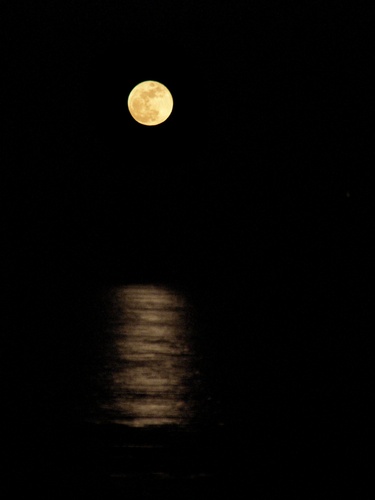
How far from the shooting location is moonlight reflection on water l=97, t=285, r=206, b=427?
45 centimetres

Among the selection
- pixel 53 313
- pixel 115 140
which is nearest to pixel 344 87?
pixel 115 140

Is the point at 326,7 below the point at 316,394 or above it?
above

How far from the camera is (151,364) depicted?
538mm

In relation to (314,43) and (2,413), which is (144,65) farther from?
(2,413)

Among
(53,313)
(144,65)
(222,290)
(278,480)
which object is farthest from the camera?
Result: (144,65)

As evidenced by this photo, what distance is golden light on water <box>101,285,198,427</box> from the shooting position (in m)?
0.45

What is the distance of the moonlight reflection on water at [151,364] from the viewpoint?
445 mm

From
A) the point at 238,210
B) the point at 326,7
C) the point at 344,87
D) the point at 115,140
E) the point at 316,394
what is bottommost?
the point at 316,394

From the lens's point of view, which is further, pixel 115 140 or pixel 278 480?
pixel 115 140

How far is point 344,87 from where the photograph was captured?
3.67 feet

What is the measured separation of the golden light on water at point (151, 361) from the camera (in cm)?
45

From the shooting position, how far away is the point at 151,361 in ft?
1.79

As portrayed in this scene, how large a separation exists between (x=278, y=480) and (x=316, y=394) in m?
0.15

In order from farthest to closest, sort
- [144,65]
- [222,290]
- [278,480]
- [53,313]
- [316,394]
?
[144,65], [222,290], [53,313], [316,394], [278,480]
